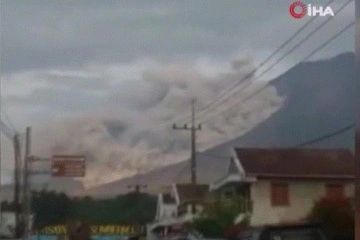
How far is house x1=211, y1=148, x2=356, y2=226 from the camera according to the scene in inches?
294

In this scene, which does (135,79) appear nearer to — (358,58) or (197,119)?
(197,119)

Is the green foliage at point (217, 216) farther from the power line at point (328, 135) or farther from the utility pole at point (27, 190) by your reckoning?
the utility pole at point (27, 190)

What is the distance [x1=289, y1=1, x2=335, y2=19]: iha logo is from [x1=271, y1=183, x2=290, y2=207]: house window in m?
0.69

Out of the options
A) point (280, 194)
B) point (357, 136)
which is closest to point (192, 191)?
point (280, 194)

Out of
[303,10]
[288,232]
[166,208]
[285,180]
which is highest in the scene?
[303,10]

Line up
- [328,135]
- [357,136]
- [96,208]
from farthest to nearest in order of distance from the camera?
[96,208] < [328,135] < [357,136]

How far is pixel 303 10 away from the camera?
7.48 meters

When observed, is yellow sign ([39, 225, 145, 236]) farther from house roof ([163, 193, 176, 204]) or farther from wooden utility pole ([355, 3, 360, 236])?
A: wooden utility pole ([355, 3, 360, 236])

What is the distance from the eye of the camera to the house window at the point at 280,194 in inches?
294

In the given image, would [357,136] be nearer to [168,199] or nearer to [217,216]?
[217,216]

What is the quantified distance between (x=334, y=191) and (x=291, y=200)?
7.1 inches

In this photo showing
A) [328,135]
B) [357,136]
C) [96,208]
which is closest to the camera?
[357,136]

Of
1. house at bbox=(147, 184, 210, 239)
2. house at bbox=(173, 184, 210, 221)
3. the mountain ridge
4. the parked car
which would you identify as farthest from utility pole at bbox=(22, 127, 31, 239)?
the parked car

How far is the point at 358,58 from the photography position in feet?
24.0
